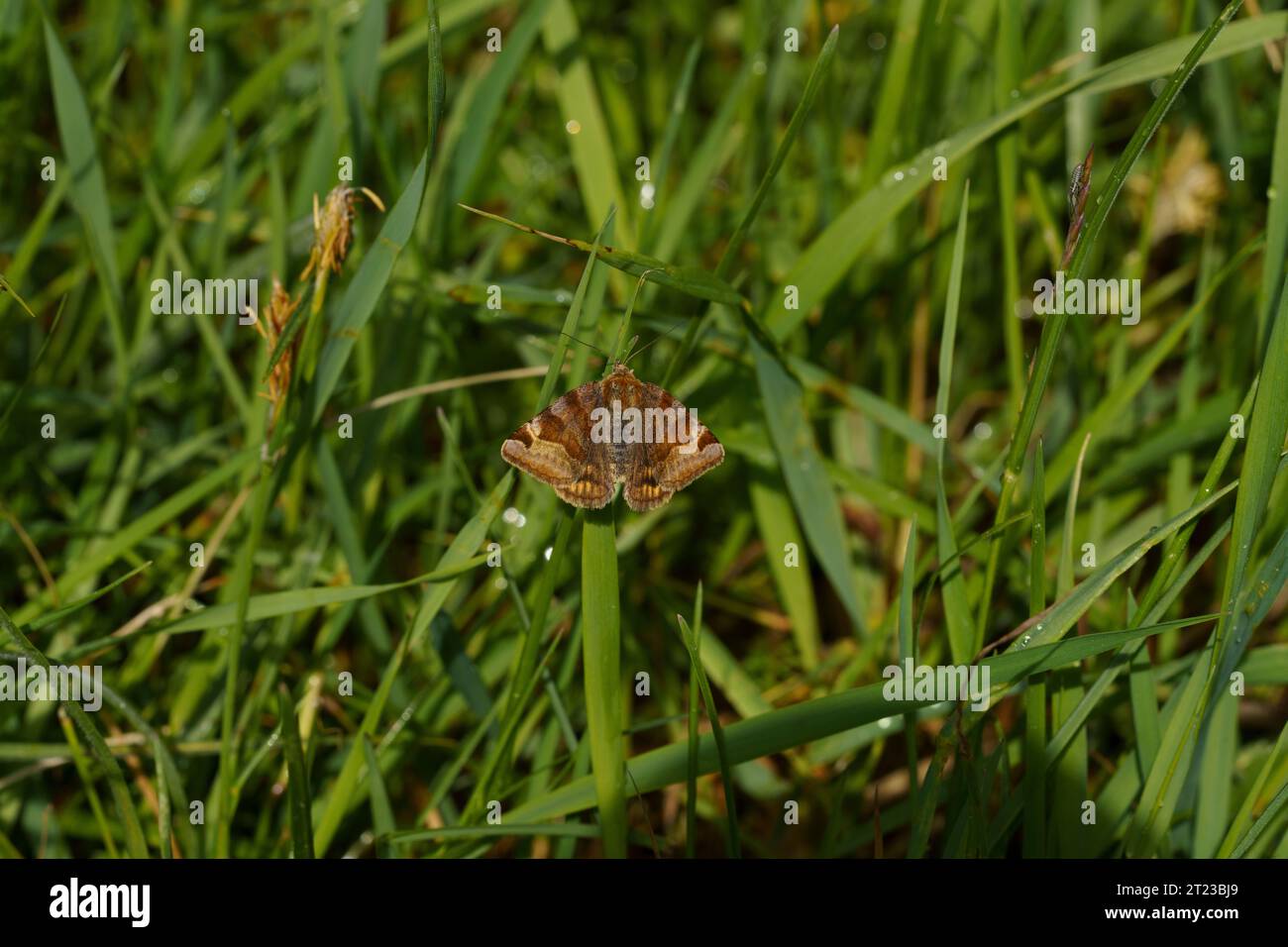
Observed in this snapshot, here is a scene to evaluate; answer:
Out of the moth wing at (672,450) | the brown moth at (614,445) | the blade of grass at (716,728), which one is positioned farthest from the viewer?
the moth wing at (672,450)

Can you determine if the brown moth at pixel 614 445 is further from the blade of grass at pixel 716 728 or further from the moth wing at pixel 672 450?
the blade of grass at pixel 716 728

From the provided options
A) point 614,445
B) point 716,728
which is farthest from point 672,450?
point 716,728

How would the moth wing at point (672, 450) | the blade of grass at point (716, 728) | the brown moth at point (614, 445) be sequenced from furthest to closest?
the moth wing at point (672, 450) → the brown moth at point (614, 445) → the blade of grass at point (716, 728)

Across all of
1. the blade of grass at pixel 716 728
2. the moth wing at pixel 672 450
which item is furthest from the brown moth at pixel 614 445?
the blade of grass at pixel 716 728

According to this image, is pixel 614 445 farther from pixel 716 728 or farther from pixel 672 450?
pixel 716 728

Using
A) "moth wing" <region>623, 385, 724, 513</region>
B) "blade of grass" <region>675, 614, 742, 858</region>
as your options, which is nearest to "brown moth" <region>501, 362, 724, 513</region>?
"moth wing" <region>623, 385, 724, 513</region>

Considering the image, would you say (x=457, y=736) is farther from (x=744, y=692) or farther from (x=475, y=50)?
(x=475, y=50)

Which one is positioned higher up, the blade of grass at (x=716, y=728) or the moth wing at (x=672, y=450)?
the moth wing at (x=672, y=450)

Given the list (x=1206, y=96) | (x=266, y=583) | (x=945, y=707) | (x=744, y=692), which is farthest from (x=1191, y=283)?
(x=266, y=583)
